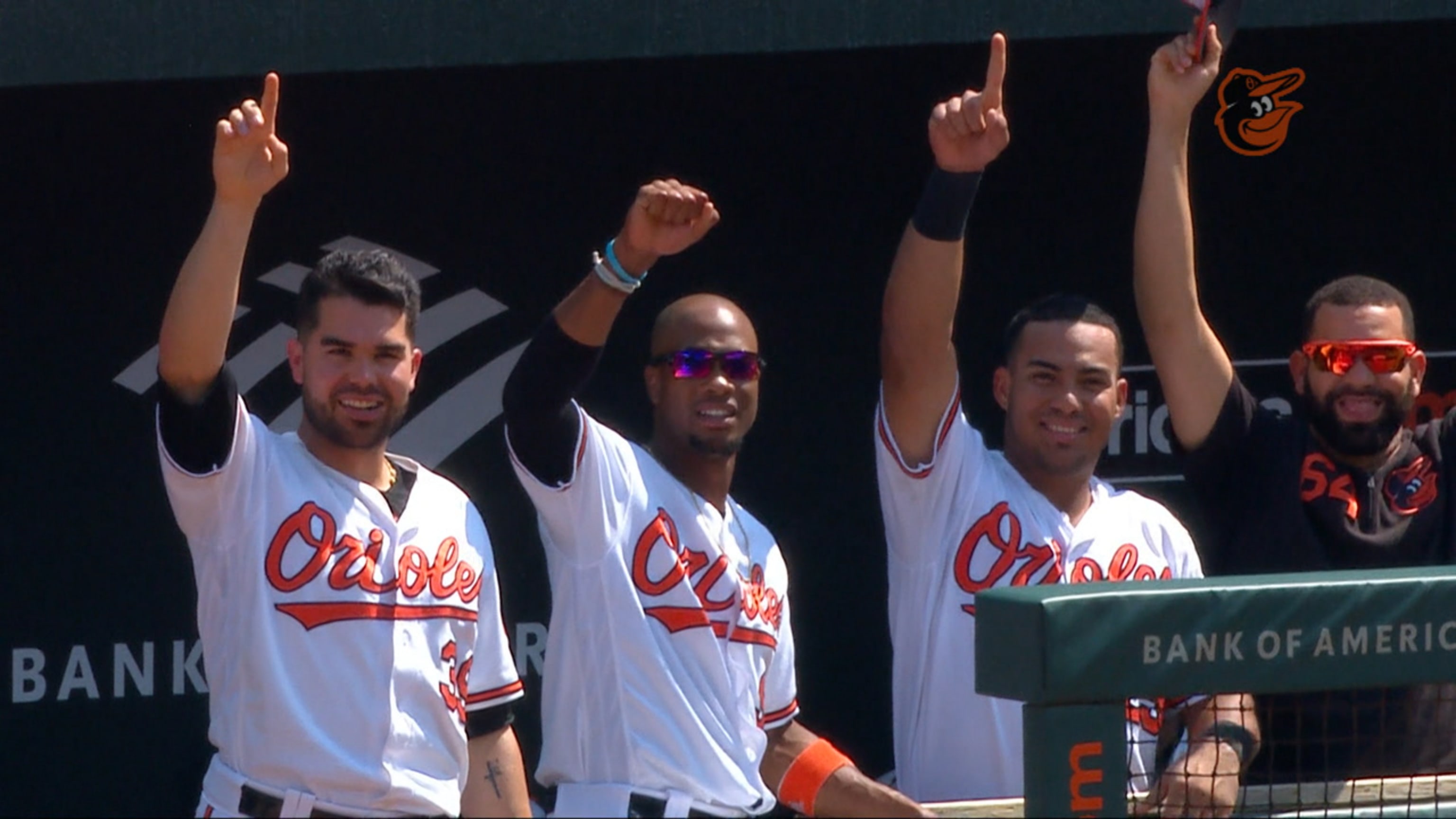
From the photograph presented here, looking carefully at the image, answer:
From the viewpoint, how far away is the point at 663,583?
2.90 meters

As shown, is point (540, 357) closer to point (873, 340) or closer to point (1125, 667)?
point (1125, 667)

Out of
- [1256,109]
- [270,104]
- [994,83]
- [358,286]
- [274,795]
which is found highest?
[1256,109]

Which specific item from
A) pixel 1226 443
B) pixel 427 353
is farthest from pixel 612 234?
pixel 1226 443

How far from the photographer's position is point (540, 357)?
109 inches

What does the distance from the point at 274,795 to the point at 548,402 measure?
645mm

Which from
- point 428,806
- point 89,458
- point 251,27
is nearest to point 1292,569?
point 428,806

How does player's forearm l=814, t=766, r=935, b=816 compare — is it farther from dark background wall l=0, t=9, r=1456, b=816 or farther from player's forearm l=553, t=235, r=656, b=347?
dark background wall l=0, t=9, r=1456, b=816

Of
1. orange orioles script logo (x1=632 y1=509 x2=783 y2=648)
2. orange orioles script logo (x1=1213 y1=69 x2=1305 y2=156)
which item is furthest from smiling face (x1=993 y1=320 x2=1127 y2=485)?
orange orioles script logo (x1=1213 y1=69 x2=1305 y2=156)

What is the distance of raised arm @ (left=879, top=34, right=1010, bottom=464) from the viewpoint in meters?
2.98

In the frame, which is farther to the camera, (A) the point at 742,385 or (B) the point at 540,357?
(A) the point at 742,385

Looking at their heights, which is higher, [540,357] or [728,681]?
[540,357]

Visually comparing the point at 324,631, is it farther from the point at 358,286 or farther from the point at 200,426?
the point at 358,286

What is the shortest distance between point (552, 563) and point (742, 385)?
39 centimetres

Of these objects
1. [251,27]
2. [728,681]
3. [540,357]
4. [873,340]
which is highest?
[251,27]
